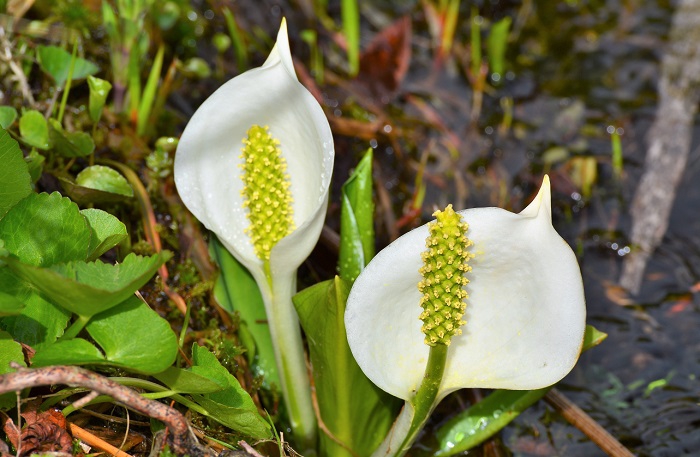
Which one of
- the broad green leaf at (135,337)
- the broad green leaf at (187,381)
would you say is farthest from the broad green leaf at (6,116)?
the broad green leaf at (187,381)

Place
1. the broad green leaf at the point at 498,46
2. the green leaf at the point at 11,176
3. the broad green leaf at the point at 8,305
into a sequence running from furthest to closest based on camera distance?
the broad green leaf at the point at 498,46
the green leaf at the point at 11,176
the broad green leaf at the point at 8,305

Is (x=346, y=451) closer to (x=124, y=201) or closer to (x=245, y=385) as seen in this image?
(x=245, y=385)

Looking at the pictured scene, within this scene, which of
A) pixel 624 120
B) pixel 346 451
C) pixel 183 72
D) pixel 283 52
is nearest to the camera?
pixel 283 52

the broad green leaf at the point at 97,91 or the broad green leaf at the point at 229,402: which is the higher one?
the broad green leaf at the point at 97,91

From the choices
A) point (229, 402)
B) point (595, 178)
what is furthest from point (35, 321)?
point (595, 178)

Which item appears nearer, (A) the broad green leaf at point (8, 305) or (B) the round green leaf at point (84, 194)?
(A) the broad green leaf at point (8, 305)

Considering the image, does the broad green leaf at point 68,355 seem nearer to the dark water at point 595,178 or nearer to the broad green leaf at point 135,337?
the broad green leaf at point 135,337

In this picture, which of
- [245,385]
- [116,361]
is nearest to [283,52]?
[116,361]

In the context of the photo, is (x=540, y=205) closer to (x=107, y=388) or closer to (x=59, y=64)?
(x=107, y=388)
